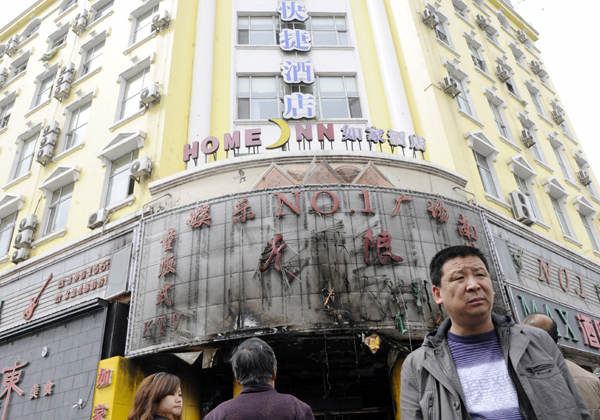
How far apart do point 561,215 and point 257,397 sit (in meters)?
15.4

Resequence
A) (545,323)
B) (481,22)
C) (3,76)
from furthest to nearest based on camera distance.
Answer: (481,22), (3,76), (545,323)

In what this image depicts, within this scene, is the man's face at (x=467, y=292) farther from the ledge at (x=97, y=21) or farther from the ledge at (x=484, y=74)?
the ledge at (x=97, y=21)

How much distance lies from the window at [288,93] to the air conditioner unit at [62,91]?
6088mm

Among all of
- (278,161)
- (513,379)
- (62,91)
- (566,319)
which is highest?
(62,91)

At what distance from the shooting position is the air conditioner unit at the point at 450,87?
42.8 ft

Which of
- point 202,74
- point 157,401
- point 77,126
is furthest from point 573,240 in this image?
point 77,126

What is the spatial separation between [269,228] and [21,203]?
9.14 m

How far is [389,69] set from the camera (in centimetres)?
1372

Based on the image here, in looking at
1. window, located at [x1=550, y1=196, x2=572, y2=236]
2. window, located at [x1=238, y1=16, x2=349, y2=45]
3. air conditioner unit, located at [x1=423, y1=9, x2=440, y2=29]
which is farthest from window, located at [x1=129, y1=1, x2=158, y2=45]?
window, located at [x1=550, y1=196, x2=572, y2=236]

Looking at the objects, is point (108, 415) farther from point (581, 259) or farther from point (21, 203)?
point (581, 259)

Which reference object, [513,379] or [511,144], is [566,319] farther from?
[513,379]

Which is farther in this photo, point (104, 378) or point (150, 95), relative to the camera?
point (150, 95)

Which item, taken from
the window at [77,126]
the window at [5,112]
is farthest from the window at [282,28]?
the window at [5,112]

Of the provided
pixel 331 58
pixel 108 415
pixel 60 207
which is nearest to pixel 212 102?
pixel 331 58
